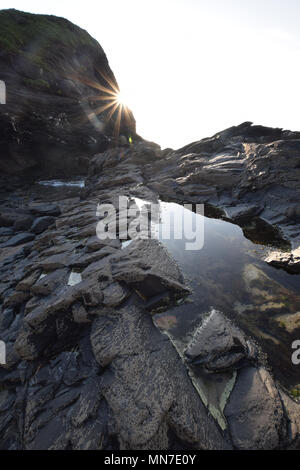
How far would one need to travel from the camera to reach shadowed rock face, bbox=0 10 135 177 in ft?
96.4

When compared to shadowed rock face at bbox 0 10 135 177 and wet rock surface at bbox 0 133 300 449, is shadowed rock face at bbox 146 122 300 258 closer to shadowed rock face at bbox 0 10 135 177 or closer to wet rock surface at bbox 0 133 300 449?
wet rock surface at bbox 0 133 300 449

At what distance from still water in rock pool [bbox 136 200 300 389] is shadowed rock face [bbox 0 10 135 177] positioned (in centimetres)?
3722

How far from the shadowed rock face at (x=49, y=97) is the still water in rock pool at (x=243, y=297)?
37.2 metres

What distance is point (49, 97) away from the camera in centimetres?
3198

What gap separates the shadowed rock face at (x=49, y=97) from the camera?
96.4 ft

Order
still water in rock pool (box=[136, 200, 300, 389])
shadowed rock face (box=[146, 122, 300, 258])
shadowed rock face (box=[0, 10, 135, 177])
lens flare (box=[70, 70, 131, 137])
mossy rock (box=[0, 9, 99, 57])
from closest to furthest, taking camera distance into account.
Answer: still water in rock pool (box=[136, 200, 300, 389]), shadowed rock face (box=[146, 122, 300, 258]), shadowed rock face (box=[0, 10, 135, 177]), mossy rock (box=[0, 9, 99, 57]), lens flare (box=[70, 70, 131, 137])

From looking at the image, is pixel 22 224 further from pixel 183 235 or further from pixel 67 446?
pixel 67 446

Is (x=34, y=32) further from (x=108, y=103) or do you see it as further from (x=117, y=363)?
(x=117, y=363)

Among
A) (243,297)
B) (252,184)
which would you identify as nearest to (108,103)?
(252,184)

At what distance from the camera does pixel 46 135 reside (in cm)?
3691

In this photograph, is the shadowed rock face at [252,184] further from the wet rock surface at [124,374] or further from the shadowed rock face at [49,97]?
the shadowed rock face at [49,97]

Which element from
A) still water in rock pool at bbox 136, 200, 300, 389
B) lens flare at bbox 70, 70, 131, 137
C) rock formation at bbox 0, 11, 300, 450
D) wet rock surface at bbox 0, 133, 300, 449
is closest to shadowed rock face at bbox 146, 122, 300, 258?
rock formation at bbox 0, 11, 300, 450

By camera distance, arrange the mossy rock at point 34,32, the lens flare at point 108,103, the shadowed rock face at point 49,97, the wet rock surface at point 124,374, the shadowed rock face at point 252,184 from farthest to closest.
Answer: the lens flare at point 108,103 < the mossy rock at point 34,32 < the shadowed rock face at point 49,97 < the shadowed rock face at point 252,184 < the wet rock surface at point 124,374

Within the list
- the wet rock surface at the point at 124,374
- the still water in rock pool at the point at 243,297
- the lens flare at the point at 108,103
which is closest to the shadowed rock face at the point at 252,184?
the still water in rock pool at the point at 243,297
